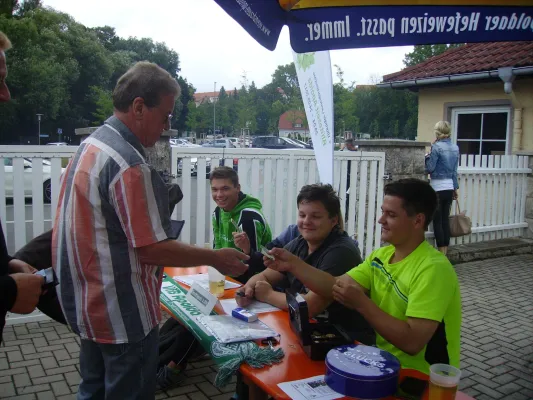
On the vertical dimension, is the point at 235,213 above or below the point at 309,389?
above

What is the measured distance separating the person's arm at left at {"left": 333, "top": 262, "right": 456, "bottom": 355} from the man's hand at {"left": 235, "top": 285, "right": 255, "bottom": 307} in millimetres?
744

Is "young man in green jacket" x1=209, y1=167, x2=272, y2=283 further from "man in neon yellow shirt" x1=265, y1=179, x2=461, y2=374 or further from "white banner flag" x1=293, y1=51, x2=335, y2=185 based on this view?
"man in neon yellow shirt" x1=265, y1=179, x2=461, y2=374

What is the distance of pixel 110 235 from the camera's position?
5.85ft

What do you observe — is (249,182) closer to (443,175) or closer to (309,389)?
(443,175)

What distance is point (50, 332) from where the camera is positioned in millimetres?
4395

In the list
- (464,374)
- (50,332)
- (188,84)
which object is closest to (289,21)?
(464,374)

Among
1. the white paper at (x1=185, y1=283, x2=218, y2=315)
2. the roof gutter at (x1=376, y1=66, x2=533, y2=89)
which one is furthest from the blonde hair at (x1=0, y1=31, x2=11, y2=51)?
the roof gutter at (x1=376, y1=66, x2=533, y2=89)

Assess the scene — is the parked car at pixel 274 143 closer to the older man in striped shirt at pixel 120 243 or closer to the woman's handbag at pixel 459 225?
the woman's handbag at pixel 459 225

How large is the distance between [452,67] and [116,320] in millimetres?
9896

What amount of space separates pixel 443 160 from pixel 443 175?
223mm

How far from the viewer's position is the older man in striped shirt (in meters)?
1.75

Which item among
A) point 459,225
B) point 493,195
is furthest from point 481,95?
point 459,225

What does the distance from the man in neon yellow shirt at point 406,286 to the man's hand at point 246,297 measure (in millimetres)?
301

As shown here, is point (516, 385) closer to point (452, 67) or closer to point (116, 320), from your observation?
point (116, 320)
